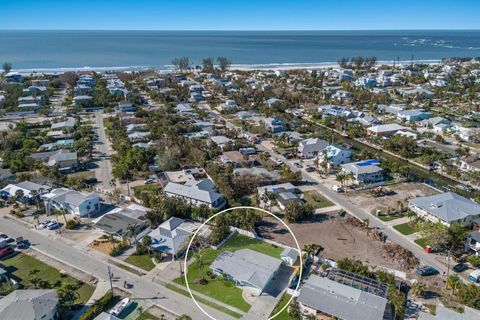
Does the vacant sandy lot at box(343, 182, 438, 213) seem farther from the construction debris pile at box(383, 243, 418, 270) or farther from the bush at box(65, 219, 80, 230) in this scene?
the bush at box(65, 219, 80, 230)

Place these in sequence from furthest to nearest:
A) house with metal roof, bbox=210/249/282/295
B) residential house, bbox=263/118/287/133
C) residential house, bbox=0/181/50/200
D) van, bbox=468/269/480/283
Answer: residential house, bbox=263/118/287/133, residential house, bbox=0/181/50/200, van, bbox=468/269/480/283, house with metal roof, bbox=210/249/282/295

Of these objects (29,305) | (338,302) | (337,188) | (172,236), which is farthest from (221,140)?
(29,305)

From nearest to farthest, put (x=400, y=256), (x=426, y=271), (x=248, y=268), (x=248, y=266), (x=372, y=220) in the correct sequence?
(x=248, y=268), (x=248, y=266), (x=426, y=271), (x=400, y=256), (x=372, y=220)

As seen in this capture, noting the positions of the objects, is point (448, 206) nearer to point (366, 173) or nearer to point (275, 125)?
point (366, 173)

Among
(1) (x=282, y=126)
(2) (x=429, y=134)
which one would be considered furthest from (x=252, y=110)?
(2) (x=429, y=134)

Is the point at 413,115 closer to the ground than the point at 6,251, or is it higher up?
higher up

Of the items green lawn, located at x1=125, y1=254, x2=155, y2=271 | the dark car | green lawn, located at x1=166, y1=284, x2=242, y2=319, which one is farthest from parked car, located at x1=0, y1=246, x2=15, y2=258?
the dark car

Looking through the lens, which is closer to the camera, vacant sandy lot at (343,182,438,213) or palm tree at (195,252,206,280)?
palm tree at (195,252,206,280)
